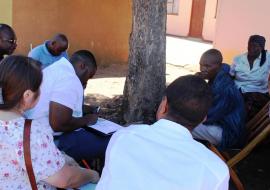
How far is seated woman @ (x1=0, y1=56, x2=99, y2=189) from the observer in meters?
2.00

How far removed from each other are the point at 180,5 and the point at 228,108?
1660 cm

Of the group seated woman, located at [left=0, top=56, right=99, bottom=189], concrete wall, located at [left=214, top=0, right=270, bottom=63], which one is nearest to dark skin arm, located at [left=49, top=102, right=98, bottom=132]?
seated woman, located at [left=0, top=56, right=99, bottom=189]

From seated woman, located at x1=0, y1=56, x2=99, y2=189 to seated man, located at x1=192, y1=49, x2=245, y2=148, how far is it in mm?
2249

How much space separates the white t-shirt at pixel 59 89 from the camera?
288 cm

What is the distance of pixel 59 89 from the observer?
288cm

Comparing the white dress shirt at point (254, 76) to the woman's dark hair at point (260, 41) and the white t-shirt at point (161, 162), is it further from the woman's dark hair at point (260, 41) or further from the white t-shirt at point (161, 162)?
the white t-shirt at point (161, 162)

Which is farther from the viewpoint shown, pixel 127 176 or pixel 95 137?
pixel 95 137

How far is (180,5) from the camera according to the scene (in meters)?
20.1

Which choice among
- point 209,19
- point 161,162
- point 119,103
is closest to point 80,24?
point 119,103

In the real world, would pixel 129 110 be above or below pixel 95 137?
below

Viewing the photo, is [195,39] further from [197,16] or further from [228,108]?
[228,108]

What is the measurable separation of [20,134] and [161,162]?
766 mm

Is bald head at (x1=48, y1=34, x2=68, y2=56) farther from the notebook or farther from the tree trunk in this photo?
the notebook

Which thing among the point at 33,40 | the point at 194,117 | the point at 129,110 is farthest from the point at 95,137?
A: the point at 33,40
